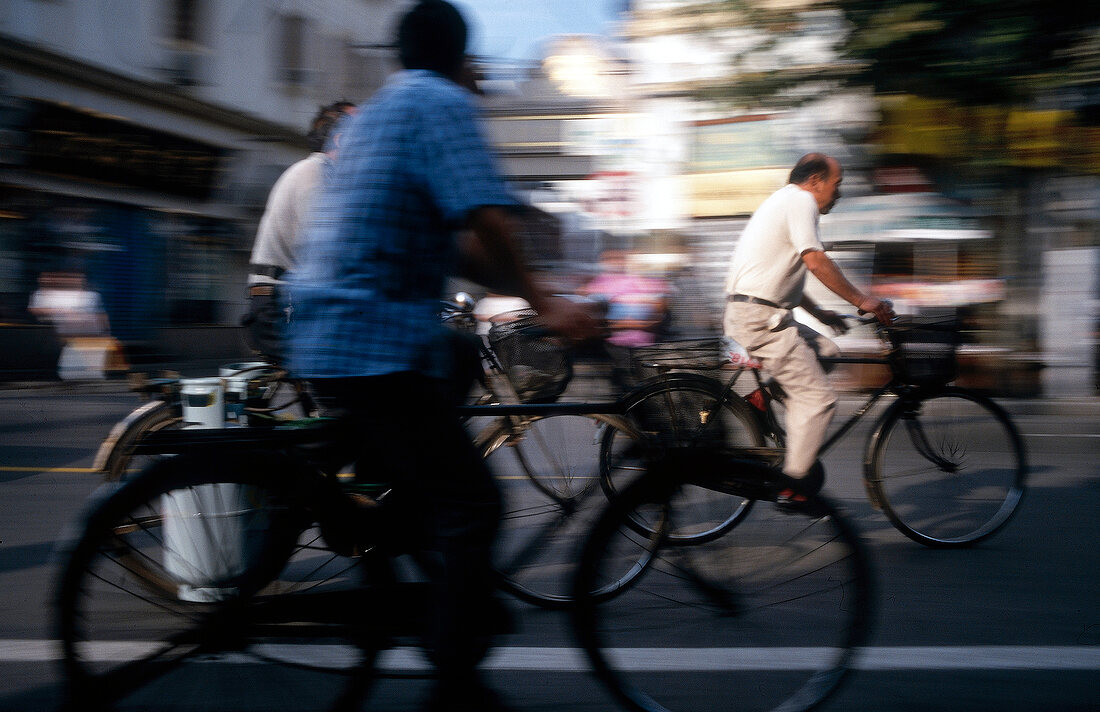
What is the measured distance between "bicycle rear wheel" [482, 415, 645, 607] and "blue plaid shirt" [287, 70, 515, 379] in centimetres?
123

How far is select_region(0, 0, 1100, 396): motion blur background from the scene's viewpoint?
863 centimetres

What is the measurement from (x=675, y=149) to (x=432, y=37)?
15287 mm

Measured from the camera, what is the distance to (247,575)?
2.40 meters

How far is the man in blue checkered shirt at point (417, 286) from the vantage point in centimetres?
210

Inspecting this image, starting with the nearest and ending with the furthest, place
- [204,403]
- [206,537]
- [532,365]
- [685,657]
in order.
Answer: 1. [206,537]
2. [685,657]
3. [204,403]
4. [532,365]

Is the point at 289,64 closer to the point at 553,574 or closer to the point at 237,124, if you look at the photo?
the point at 237,124

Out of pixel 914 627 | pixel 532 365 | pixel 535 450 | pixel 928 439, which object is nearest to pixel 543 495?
pixel 535 450

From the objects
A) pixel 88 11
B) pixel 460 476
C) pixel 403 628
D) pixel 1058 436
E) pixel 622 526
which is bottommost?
pixel 1058 436

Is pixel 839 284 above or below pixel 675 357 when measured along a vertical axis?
above

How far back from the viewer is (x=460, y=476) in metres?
2.25

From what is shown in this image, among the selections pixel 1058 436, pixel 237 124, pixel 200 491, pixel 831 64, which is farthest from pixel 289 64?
pixel 200 491

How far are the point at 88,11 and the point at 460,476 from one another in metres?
15.7

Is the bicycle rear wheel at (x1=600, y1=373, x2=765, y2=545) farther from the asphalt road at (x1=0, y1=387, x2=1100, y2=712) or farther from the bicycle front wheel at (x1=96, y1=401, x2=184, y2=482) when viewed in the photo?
the bicycle front wheel at (x1=96, y1=401, x2=184, y2=482)

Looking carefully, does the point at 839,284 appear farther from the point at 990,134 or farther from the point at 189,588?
the point at 990,134
